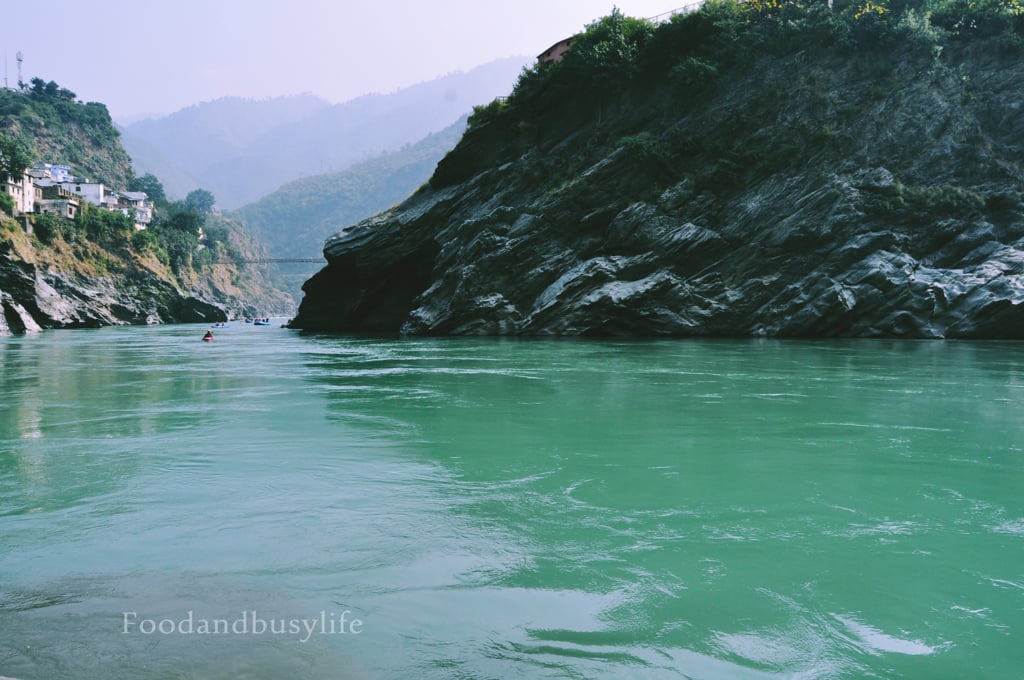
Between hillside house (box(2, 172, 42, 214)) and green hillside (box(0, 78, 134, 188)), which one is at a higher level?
green hillside (box(0, 78, 134, 188))

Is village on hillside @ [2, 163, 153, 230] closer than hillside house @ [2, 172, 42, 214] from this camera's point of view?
No

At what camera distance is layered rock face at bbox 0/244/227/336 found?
2087 inches

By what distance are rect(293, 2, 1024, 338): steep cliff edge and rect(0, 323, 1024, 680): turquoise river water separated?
2158cm

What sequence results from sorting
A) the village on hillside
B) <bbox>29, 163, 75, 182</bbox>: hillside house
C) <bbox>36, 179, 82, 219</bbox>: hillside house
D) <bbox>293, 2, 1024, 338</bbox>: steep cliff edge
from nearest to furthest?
1. <bbox>293, 2, 1024, 338</bbox>: steep cliff edge
2. the village on hillside
3. <bbox>36, 179, 82, 219</bbox>: hillside house
4. <bbox>29, 163, 75, 182</bbox>: hillside house

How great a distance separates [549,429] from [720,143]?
31.0 metres

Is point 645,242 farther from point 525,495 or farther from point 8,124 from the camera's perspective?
point 8,124

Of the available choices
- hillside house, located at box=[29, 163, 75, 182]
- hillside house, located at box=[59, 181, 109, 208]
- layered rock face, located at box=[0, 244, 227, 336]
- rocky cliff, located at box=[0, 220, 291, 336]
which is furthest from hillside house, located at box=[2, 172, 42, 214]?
hillside house, located at box=[59, 181, 109, 208]

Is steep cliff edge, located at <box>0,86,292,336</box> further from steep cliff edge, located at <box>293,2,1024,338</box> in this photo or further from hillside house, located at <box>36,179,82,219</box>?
steep cliff edge, located at <box>293,2,1024,338</box>

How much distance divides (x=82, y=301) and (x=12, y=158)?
918 inches

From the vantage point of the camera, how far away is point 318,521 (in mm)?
5973

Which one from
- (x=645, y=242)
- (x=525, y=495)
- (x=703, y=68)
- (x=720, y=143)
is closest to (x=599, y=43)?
(x=703, y=68)

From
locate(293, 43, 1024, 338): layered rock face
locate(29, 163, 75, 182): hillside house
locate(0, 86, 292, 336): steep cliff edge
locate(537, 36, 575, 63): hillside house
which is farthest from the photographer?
locate(29, 163, 75, 182): hillside house

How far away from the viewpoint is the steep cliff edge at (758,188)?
32000 millimetres

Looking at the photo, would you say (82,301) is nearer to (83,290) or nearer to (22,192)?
(83,290)
